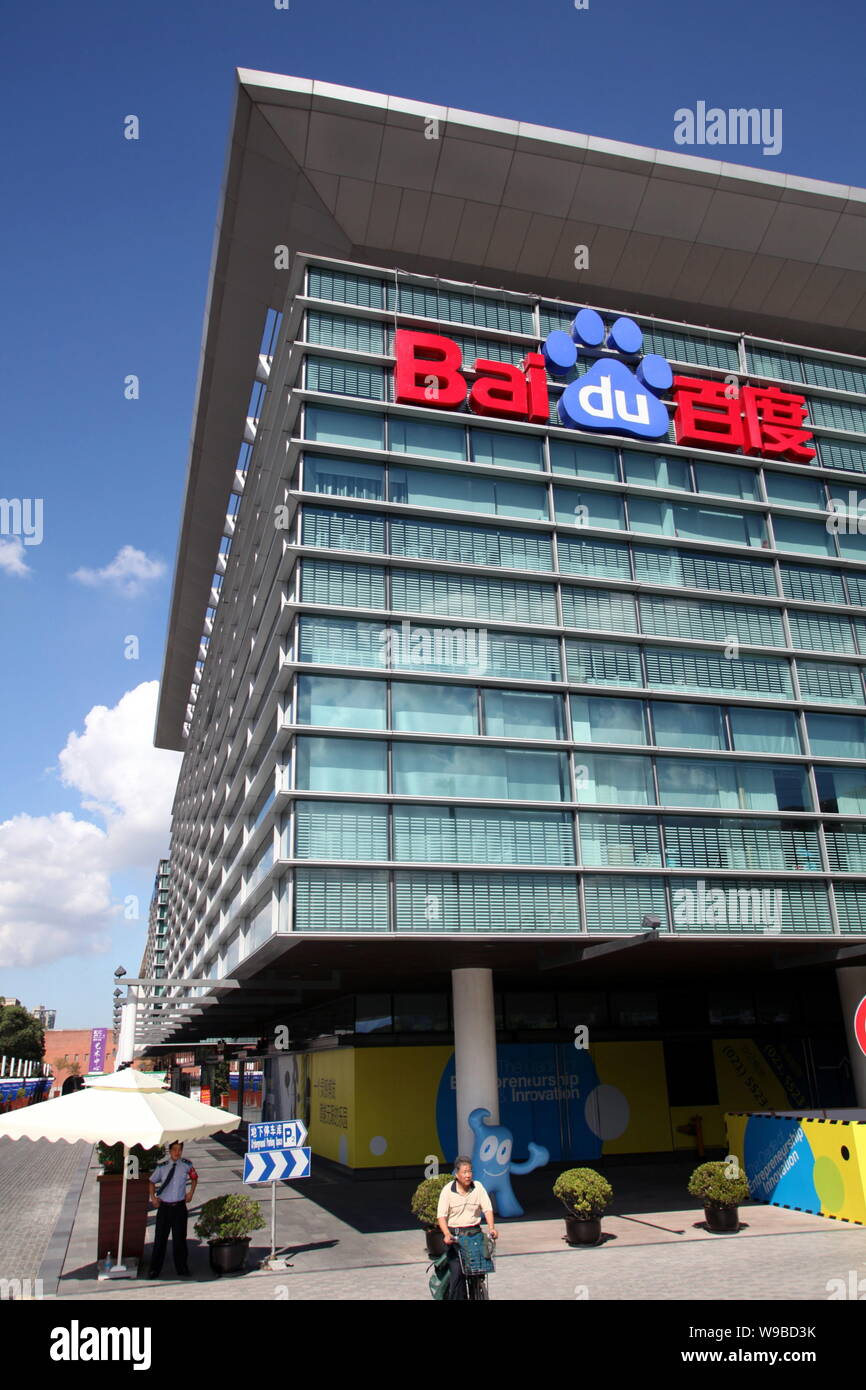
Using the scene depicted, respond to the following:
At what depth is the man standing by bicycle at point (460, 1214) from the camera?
10211 mm

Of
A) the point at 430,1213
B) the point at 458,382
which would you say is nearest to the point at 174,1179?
the point at 430,1213

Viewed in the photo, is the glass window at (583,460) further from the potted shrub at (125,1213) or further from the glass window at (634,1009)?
the potted shrub at (125,1213)

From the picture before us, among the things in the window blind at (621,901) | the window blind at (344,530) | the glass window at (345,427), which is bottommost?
the window blind at (621,901)

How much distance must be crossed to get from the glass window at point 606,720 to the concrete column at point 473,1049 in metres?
5.89

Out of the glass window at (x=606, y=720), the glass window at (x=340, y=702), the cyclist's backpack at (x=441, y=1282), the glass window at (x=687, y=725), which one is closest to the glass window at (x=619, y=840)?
the glass window at (x=606, y=720)

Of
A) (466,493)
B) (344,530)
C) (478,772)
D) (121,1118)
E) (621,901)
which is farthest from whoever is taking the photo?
(466,493)

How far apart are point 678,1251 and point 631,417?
17.6m

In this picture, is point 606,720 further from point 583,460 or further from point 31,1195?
point 31,1195

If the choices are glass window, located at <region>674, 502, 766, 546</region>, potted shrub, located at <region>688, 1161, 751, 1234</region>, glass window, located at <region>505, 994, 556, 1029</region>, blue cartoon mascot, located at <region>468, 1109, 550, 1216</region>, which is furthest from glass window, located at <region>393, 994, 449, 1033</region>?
glass window, located at <region>674, 502, 766, 546</region>

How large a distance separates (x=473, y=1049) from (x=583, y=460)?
13666mm

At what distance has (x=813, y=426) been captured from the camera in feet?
85.2

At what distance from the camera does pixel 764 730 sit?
2281cm

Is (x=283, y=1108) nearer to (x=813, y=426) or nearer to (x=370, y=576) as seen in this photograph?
(x=370, y=576)

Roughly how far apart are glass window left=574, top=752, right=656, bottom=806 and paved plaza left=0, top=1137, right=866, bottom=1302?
7968 millimetres
